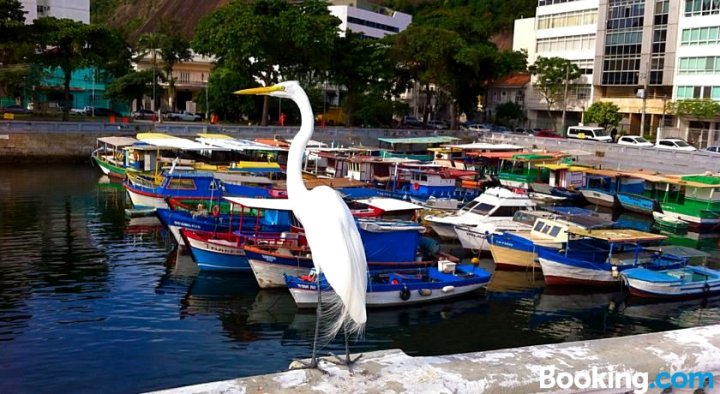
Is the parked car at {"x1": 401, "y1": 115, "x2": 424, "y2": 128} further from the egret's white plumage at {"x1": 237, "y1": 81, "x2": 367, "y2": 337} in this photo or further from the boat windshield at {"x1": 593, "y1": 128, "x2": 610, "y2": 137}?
the egret's white plumage at {"x1": 237, "y1": 81, "x2": 367, "y2": 337}

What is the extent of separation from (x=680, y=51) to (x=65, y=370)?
62.1 meters

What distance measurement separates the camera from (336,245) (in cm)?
866

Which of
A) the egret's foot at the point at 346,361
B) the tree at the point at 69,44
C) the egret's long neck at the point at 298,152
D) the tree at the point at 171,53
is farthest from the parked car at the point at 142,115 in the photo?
the egret's foot at the point at 346,361

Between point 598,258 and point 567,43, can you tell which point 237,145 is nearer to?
point 598,258

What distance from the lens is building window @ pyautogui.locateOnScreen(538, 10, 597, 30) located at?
72438mm

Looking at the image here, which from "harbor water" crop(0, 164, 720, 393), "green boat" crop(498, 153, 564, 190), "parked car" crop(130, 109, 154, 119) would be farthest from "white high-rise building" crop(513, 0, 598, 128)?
"harbor water" crop(0, 164, 720, 393)

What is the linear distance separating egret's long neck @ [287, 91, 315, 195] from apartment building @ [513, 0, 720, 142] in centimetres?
5854

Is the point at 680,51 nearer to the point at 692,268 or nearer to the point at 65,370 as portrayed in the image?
the point at 692,268

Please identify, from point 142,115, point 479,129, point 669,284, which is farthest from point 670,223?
point 142,115

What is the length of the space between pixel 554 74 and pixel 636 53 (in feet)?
26.1

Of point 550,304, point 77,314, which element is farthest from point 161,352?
point 550,304

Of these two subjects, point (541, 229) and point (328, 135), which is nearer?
point (541, 229)

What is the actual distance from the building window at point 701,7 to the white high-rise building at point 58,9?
75.3 m

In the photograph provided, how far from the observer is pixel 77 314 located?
19391 millimetres
